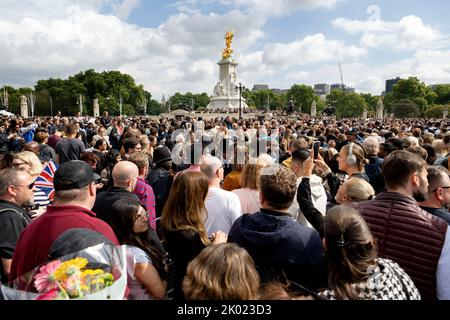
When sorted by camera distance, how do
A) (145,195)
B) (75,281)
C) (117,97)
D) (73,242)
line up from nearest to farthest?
(75,281) < (73,242) < (145,195) < (117,97)

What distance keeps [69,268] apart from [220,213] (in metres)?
2.03

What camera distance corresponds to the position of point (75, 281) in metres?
1.51

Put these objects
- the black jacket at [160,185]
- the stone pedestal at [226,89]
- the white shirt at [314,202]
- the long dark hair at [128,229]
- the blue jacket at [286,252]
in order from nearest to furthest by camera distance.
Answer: the blue jacket at [286,252]
the long dark hair at [128,229]
the white shirt at [314,202]
the black jacket at [160,185]
the stone pedestal at [226,89]

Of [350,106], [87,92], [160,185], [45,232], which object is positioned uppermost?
[87,92]

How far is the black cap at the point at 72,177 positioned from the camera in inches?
99.0

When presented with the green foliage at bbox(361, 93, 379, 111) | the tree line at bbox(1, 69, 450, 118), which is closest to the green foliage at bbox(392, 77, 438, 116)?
the tree line at bbox(1, 69, 450, 118)

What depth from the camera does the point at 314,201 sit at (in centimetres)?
395

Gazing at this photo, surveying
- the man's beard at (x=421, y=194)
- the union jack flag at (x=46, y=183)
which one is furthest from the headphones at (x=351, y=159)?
the union jack flag at (x=46, y=183)

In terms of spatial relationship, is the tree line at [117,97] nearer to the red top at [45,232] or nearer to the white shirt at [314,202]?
the white shirt at [314,202]

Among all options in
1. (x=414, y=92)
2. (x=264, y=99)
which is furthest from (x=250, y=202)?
(x=264, y=99)

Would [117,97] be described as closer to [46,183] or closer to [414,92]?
[414,92]

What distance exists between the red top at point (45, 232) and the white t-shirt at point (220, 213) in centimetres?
125

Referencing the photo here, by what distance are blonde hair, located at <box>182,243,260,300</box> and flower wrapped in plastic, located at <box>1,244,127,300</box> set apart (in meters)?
0.35
